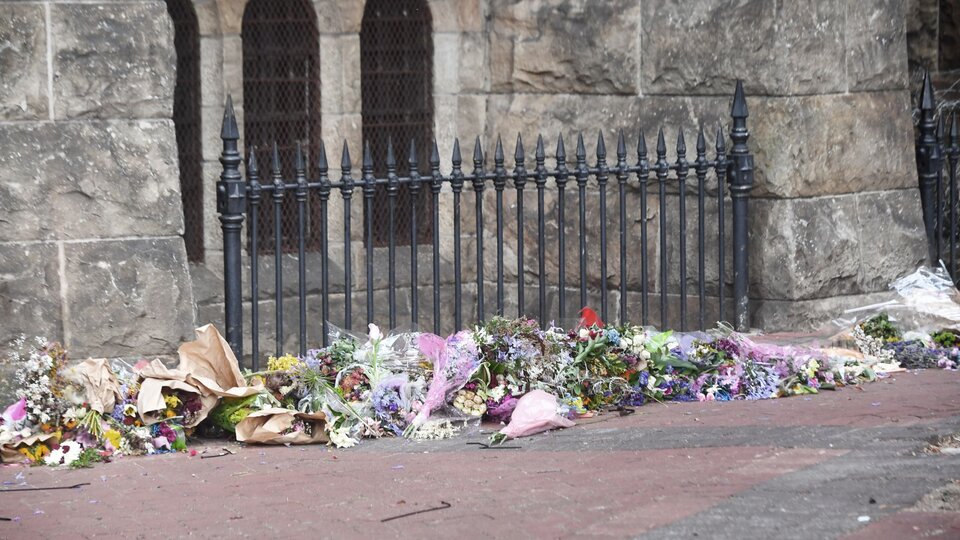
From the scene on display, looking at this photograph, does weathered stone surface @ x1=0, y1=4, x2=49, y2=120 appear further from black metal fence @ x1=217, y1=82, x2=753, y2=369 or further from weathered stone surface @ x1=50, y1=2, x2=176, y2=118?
black metal fence @ x1=217, y1=82, x2=753, y2=369

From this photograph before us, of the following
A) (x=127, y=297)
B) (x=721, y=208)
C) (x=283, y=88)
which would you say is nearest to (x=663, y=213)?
(x=721, y=208)

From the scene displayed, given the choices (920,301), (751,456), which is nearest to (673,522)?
(751,456)

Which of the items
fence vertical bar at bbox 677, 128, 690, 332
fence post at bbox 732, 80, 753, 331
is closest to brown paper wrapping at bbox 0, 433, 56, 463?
fence vertical bar at bbox 677, 128, 690, 332

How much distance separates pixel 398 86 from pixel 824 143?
2.73m

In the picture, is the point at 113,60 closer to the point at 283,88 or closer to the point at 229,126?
the point at 229,126

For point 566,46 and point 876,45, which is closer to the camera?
point 876,45

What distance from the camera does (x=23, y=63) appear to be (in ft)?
22.0

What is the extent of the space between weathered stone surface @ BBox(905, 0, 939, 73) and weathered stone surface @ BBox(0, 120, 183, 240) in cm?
488

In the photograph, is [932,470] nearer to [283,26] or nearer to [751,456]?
[751,456]

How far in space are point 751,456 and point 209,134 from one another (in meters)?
4.32

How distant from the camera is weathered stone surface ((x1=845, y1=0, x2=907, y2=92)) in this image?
28.0 feet

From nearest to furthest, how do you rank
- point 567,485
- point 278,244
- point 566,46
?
point 567,485 < point 278,244 < point 566,46

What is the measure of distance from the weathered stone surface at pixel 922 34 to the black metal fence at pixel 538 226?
6.08ft

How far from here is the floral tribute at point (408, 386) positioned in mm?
6430
